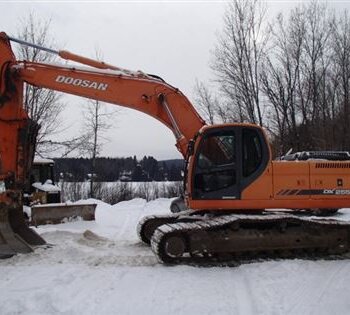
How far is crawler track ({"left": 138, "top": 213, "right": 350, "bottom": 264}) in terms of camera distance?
311 inches

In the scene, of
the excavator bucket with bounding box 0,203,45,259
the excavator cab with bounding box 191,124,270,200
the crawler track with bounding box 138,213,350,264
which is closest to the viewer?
the crawler track with bounding box 138,213,350,264

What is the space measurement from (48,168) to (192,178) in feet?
32.8

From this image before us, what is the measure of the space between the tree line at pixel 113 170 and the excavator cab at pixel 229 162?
16734 mm

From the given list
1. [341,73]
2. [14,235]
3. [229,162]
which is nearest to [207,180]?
[229,162]

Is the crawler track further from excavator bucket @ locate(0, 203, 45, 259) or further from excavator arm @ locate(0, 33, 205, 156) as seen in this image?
excavator bucket @ locate(0, 203, 45, 259)

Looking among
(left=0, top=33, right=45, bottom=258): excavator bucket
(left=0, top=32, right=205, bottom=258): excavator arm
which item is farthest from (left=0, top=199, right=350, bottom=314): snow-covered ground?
(left=0, top=32, right=205, bottom=258): excavator arm

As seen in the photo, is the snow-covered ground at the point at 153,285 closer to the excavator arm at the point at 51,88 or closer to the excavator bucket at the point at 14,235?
the excavator bucket at the point at 14,235

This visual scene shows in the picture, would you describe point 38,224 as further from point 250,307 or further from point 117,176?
Result: point 117,176

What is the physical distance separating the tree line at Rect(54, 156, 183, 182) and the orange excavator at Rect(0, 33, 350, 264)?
1597 centimetres

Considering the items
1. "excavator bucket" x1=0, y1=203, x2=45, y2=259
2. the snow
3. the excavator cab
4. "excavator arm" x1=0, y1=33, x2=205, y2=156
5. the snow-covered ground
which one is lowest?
the snow-covered ground

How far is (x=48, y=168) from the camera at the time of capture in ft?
57.4

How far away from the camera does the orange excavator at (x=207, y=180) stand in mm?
8172

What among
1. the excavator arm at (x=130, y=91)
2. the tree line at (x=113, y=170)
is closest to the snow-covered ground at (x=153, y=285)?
the excavator arm at (x=130, y=91)

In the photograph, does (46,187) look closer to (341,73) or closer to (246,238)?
(246,238)
